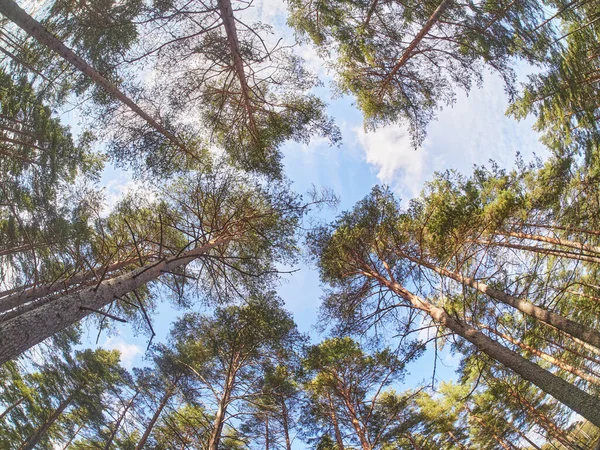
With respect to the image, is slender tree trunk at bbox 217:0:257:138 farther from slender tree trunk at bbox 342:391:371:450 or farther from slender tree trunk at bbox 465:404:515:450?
slender tree trunk at bbox 465:404:515:450

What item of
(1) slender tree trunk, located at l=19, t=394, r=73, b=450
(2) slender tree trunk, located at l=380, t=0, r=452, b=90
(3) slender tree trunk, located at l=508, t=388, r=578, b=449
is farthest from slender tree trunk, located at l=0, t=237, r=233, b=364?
(1) slender tree trunk, located at l=19, t=394, r=73, b=450

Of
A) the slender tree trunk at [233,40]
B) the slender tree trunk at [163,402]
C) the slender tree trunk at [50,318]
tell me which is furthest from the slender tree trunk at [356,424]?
the slender tree trunk at [233,40]

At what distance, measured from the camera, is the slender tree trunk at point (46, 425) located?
11878mm

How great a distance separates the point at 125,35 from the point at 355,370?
1065 centimetres

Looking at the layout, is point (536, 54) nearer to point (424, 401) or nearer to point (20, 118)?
point (20, 118)

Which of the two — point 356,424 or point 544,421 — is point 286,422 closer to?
point 356,424

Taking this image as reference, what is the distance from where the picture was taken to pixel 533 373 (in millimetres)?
4227

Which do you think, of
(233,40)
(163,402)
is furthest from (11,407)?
(233,40)

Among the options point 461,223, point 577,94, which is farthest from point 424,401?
point 577,94

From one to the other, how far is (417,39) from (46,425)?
1817 cm

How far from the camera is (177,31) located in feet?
21.0

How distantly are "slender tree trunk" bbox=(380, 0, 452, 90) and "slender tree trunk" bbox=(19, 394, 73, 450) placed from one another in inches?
636

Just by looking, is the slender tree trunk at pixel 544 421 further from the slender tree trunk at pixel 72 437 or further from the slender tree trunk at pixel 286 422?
the slender tree trunk at pixel 72 437

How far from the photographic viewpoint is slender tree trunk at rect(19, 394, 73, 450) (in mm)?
11878
